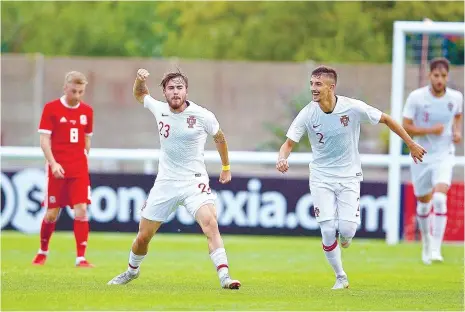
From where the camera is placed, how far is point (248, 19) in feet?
141

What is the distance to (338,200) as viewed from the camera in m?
14.7

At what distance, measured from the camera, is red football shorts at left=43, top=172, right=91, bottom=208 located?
57.0 feet

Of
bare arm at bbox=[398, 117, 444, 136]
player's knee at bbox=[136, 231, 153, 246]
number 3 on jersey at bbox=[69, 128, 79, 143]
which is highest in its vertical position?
bare arm at bbox=[398, 117, 444, 136]

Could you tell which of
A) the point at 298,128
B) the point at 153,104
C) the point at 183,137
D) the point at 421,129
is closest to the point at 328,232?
the point at 298,128

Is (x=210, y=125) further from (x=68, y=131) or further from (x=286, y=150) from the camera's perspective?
(x=68, y=131)

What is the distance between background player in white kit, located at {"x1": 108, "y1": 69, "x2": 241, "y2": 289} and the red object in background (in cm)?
895

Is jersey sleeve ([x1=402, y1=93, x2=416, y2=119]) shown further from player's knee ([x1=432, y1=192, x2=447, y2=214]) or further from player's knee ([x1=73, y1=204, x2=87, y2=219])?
player's knee ([x1=73, y1=204, x2=87, y2=219])

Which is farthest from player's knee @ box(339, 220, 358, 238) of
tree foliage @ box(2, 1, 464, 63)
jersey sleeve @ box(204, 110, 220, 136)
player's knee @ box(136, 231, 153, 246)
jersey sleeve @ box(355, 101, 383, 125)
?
tree foliage @ box(2, 1, 464, 63)

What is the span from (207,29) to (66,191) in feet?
88.2

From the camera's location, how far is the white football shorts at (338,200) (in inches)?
576

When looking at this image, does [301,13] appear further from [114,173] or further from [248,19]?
[114,173]

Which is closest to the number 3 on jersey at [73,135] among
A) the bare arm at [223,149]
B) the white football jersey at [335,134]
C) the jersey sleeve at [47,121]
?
A: the jersey sleeve at [47,121]

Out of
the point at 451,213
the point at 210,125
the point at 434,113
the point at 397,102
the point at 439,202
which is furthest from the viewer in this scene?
the point at 451,213

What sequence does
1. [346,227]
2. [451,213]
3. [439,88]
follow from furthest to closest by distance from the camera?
1. [451,213]
2. [439,88]
3. [346,227]
